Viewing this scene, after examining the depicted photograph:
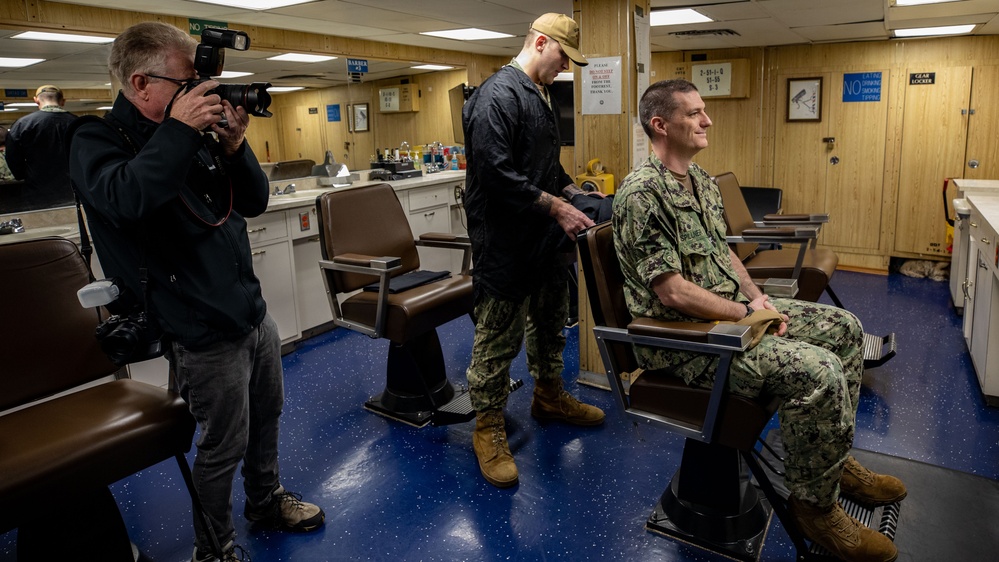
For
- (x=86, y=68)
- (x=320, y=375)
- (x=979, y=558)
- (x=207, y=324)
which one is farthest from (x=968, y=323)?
(x=86, y=68)

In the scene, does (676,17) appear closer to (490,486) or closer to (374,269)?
(374,269)

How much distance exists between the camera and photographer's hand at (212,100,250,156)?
5.35 feet

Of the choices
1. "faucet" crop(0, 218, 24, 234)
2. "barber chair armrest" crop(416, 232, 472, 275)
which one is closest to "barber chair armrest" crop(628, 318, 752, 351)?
"barber chair armrest" crop(416, 232, 472, 275)

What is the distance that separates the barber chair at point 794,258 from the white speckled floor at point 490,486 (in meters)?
0.15

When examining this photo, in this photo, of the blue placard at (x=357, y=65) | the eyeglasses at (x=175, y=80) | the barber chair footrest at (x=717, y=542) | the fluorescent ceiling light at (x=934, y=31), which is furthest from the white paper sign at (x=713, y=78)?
the eyeglasses at (x=175, y=80)

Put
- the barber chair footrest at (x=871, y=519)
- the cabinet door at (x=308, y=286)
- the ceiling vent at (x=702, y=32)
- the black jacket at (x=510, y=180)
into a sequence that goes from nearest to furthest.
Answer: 1. the barber chair footrest at (x=871, y=519)
2. the black jacket at (x=510, y=180)
3. the cabinet door at (x=308, y=286)
4. the ceiling vent at (x=702, y=32)

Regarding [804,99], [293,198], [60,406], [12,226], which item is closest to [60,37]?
[12,226]

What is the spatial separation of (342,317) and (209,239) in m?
1.34

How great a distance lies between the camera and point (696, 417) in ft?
5.90

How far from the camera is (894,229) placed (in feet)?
18.8

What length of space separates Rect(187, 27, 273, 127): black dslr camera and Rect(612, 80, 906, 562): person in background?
105 centimetres

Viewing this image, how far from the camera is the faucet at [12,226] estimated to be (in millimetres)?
3215

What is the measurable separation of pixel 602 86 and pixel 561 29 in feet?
2.53

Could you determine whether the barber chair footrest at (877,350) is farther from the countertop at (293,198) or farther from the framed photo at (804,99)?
the framed photo at (804,99)
